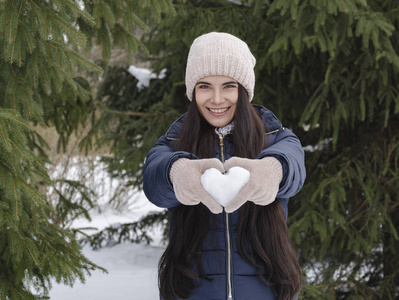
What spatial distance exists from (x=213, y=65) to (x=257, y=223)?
23.1 inches

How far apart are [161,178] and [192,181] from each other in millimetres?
142

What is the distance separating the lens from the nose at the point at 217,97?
1966mm

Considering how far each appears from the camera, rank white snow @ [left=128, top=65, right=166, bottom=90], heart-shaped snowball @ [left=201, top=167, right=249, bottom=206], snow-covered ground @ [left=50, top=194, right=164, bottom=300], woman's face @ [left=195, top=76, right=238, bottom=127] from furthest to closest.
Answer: white snow @ [left=128, top=65, right=166, bottom=90] → snow-covered ground @ [left=50, top=194, right=164, bottom=300] → woman's face @ [left=195, top=76, right=238, bottom=127] → heart-shaped snowball @ [left=201, top=167, right=249, bottom=206]

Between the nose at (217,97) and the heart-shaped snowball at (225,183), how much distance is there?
0.40 m

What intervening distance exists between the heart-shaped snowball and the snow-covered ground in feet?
11.2

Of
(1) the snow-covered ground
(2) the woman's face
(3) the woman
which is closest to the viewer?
(3) the woman

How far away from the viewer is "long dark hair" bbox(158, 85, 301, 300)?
6.28 feet

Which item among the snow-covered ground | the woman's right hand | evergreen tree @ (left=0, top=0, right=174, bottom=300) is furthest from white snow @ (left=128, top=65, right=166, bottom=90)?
the woman's right hand

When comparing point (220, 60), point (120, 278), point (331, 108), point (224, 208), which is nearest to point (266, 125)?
point (220, 60)

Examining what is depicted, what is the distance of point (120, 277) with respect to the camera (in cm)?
604

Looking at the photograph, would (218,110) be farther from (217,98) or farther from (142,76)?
(142,76)

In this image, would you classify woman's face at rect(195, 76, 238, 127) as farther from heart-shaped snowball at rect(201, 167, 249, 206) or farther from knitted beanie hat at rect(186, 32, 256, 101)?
heart-shaped snowball at rect(201, 167, 249, 206)

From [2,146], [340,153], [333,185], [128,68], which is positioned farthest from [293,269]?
[128,68]

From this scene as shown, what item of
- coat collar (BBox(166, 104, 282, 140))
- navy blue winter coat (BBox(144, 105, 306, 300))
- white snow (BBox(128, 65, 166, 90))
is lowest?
navy blue winter coat (BBox(144, 105, 306, 300))
